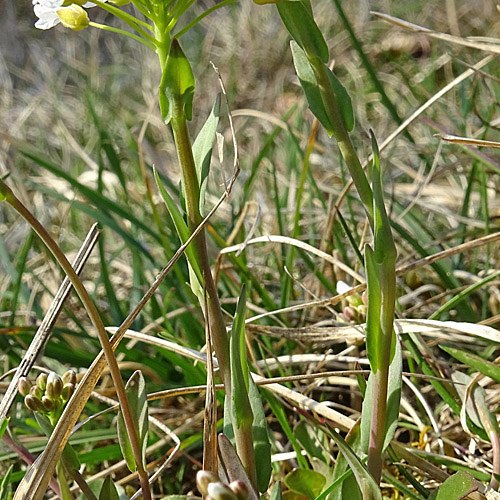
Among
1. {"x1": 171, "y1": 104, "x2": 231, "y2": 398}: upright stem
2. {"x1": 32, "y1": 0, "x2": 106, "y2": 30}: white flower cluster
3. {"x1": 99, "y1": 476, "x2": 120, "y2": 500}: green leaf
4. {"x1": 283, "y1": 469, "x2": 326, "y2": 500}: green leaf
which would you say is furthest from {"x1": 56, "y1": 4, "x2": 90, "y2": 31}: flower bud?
{"x1": 283, "y1": 469, "x2": 326, "y2": 500}: green leaf

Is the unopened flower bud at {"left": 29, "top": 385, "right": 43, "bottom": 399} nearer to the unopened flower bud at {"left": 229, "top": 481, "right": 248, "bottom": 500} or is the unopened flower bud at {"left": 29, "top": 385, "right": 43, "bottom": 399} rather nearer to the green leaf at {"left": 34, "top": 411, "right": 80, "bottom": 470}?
the green leaf at {"left": 34, "top": 411, "right": 80, "bottom": 470}

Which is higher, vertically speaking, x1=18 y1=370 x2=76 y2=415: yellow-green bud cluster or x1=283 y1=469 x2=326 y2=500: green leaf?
x1=18 y1=370 x2=76 y2=415: yellow-green bud cluster

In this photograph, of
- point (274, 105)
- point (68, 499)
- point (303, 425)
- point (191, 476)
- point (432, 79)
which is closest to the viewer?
point (68, 499)

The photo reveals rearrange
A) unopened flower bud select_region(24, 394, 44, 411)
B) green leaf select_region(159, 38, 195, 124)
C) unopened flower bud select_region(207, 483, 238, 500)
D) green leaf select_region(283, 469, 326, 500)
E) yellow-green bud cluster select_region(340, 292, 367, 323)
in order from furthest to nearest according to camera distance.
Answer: yellow-green bud cluster select_region(340, 292, 367, 323)
green leaf select_region(283, 469, 326, 500)
unopened flower bud select_region(24, 394, 44, 411)
green leaf select_region(159, 38, 195, 124)
unopened flower bud select_region(207, 483, 238, 500)

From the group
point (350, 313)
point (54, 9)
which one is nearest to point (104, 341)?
point (54, 9)

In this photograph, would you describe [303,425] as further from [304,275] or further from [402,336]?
[304,275]

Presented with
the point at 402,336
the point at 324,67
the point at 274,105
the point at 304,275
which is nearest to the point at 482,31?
the point at 274,105

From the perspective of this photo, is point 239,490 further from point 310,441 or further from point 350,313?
point 350,313
